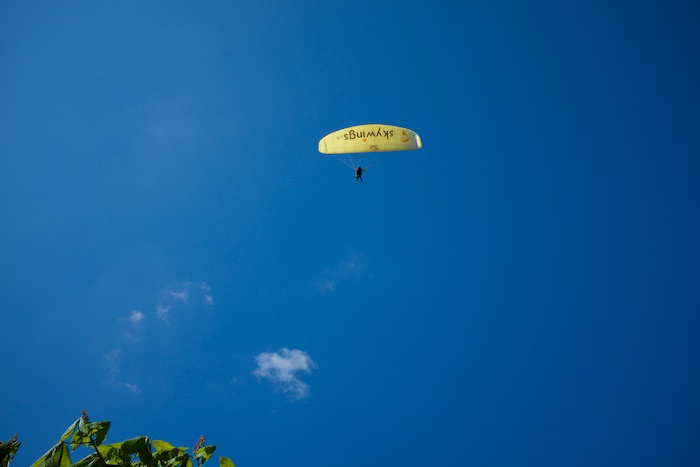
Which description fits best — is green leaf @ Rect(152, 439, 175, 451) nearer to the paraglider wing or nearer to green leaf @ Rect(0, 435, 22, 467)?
green leaf @ Rect(0, 435, 22, 467)

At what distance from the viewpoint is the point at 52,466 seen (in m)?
3.28

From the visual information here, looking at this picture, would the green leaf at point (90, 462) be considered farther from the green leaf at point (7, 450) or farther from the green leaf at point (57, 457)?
the green leaf at point (7, 450)

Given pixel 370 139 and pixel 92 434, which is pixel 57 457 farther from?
pixel 370 139

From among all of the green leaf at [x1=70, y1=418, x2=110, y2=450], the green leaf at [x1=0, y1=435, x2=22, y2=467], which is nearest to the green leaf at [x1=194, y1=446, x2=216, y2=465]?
the green leaf at [x1=70, y1=418, x2=110, y2=450]

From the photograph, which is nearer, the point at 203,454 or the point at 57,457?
the point at 57,457

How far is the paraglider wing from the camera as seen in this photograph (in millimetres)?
52469

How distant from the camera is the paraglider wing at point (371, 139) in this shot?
52.5 metres

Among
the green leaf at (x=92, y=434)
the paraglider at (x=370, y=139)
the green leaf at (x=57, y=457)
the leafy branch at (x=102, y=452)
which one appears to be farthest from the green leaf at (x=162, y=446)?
the paraglider at (x=370, y=139)

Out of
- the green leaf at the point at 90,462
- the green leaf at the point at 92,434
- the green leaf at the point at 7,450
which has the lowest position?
the green leaf at the point at 90,462

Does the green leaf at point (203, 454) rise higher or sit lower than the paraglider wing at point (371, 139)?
lower

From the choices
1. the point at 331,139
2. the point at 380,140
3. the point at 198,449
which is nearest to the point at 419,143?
the point at 380,140

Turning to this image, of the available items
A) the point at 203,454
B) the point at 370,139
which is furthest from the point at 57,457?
the point at 370,139

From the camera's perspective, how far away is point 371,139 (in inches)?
2067

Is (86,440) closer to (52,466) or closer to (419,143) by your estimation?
(52,466)
